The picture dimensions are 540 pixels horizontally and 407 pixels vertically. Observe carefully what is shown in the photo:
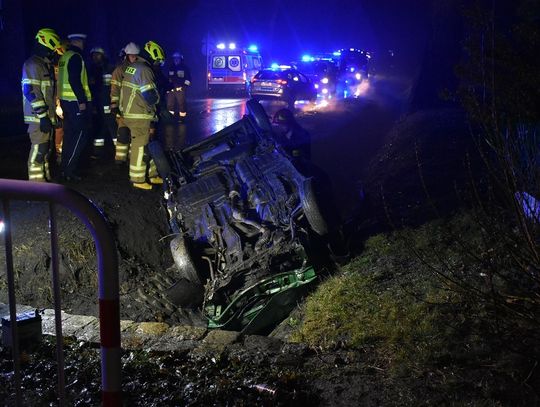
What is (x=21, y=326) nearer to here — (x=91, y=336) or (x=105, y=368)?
(x=91, y=336)

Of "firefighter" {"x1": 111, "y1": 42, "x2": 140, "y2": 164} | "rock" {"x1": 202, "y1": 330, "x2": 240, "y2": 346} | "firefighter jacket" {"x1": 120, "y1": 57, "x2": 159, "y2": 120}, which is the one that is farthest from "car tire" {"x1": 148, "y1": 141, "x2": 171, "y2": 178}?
"rock" {"x1": 202, "y1": 330, "x2": 240, "y2": 346}

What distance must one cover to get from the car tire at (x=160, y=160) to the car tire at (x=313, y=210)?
2612 mm

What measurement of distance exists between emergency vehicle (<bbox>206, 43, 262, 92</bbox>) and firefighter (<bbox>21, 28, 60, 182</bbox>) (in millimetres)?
14799

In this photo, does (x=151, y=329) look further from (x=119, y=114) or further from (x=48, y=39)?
(x=48, y=39)

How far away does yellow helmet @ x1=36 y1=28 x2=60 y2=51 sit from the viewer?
273 inches

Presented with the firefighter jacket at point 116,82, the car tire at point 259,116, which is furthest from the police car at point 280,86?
the car tire at point 259,116

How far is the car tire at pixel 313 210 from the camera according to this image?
15.9 feet

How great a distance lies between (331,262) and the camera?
5.50 m

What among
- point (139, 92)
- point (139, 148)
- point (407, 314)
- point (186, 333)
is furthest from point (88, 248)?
point (407, 314)

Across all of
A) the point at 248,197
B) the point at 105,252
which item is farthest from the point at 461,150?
the point at 105,252

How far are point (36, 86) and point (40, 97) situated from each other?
0.16 m

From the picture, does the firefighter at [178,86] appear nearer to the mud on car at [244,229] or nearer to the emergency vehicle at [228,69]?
the mud on car at [244,229]

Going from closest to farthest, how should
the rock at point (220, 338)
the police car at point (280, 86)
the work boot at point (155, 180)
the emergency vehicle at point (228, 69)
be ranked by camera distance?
1. the rock at point (220, 338)
2. the work boot at point (155, 180)
3. the police car at point (280, 86)
4. the emergency vehicle at point (228, 69)

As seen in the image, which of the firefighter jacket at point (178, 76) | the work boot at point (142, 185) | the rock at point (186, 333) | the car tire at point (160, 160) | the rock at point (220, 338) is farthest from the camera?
the firefighter jacket at point (178, 76)
